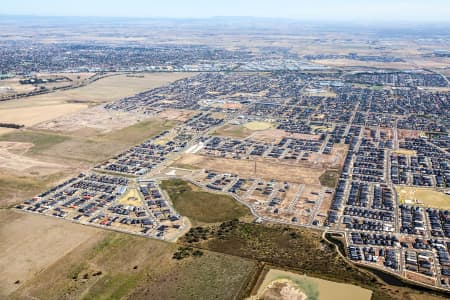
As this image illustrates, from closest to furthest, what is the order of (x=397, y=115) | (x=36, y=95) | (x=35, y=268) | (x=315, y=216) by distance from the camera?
(x=35, y=268), (x=315, y=216), (x=397, y=115), (x=36, y=95)

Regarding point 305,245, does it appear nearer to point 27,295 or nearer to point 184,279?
point 184,279

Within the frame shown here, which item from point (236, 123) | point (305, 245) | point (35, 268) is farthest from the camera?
point (236, 123)

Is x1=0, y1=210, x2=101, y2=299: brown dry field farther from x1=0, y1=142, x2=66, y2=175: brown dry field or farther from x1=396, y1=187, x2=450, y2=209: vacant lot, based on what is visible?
x1=396, y1=187, x2=450, y2=209: vacant lot

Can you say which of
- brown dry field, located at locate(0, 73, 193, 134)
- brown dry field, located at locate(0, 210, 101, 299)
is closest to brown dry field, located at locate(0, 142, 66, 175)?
brown dry field, located at locate(0, 73, 193, 134)

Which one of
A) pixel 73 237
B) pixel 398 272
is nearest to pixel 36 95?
pixel 73 237

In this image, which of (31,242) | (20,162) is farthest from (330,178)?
(20,162)

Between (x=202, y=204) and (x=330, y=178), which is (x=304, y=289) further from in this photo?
(x=330, y=178)
